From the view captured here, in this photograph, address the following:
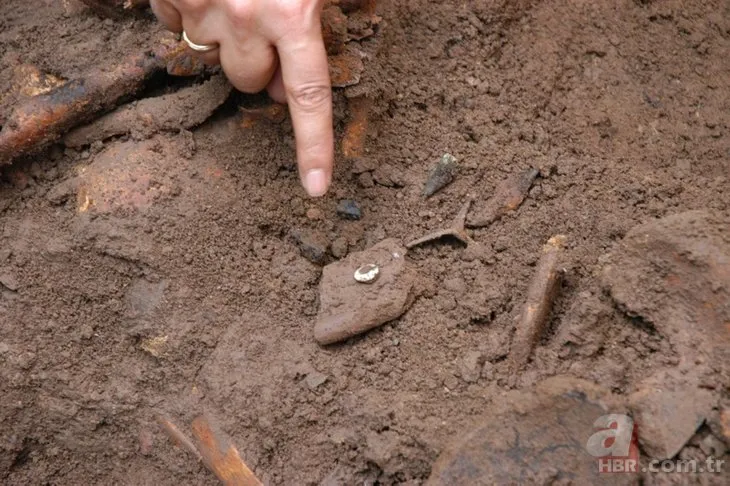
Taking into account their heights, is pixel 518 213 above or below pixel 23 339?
above

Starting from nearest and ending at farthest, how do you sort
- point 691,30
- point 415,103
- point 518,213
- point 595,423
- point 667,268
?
point 595,423
point 667,268
point 518,213
point 415,103
point 691,30

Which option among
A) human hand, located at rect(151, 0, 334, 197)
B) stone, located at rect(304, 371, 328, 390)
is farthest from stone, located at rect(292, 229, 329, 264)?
stone, located at rect(304, 371, 328, 390)

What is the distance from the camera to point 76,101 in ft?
7.03

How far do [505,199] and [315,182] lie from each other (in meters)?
0.51

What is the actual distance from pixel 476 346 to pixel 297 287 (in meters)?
0.52

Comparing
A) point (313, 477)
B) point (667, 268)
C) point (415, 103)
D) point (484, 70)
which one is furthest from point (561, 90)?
point (313, 477)

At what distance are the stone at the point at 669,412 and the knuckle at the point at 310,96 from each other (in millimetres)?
1008

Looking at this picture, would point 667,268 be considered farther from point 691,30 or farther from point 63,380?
point 63,380

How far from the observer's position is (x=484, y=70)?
225cm

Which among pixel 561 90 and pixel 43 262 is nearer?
pixel 43 262

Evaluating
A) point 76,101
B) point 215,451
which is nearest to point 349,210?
point 215,451

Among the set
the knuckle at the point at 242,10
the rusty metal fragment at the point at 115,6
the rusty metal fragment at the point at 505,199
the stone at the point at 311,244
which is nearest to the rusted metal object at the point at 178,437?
the stone at the point at 311,244

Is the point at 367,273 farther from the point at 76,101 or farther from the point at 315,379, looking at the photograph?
the point at 76,101

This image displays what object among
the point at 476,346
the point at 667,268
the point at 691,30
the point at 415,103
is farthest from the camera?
the point at 691,30
